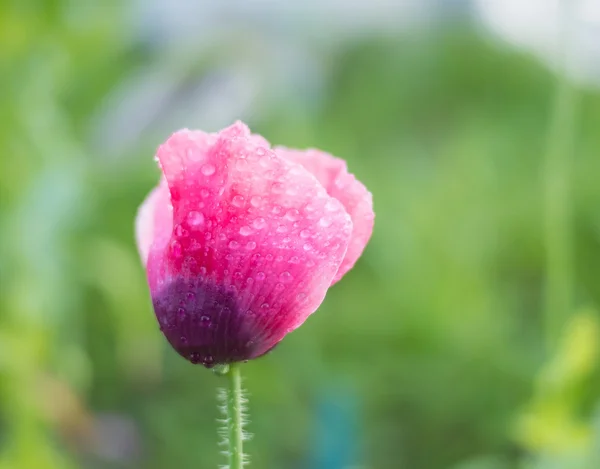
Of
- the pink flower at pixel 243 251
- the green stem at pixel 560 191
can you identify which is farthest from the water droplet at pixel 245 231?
the green stem at pixel 560 191

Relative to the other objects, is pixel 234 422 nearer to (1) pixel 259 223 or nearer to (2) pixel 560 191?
(1) pixel 259 223

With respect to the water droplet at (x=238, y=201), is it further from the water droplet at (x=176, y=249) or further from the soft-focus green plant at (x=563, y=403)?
the soft-focus green plant at (x=563, y=403)

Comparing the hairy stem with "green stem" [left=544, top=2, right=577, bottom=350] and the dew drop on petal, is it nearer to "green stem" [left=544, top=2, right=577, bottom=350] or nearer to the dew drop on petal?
the dew drop on petal

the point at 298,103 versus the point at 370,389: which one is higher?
the point at 298,103

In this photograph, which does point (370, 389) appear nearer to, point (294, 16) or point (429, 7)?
point (294, 16)

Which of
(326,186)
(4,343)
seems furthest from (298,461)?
(326,186)

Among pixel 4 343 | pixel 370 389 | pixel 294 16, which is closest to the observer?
pixel 4 343

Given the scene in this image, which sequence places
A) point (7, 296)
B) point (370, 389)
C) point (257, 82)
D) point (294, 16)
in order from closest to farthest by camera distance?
1. point (7, 296)
2. point (370, 389)
3. point (257, 82)
4. point (294, 16)
